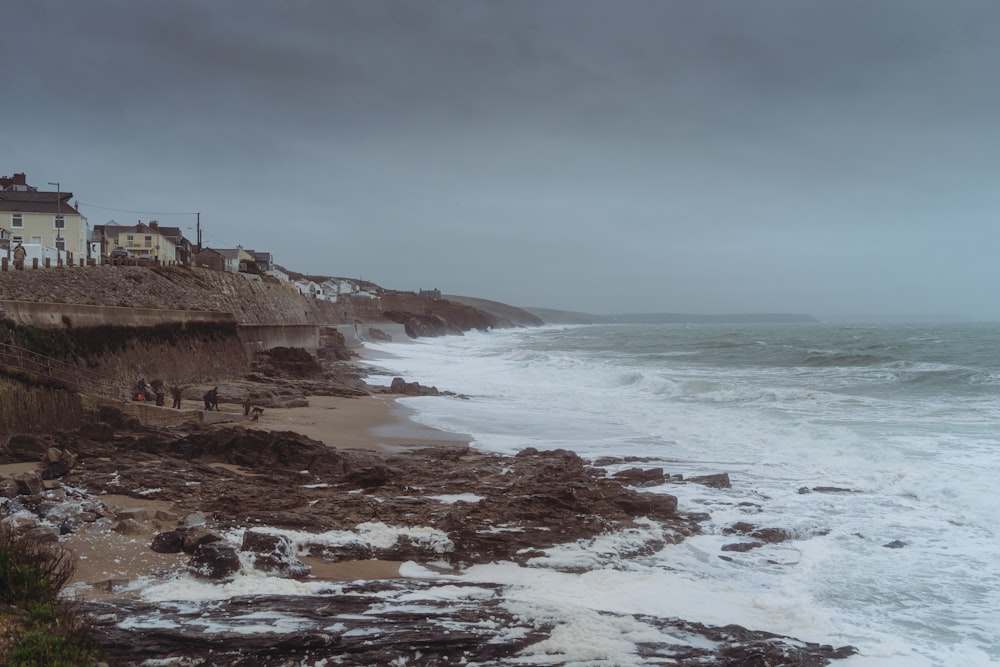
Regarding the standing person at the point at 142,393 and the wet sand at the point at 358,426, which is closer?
the wet sand at the point at 358,426

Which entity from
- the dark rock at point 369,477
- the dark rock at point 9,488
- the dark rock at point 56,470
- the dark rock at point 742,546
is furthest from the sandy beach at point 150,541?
the dark rock at point 742,546

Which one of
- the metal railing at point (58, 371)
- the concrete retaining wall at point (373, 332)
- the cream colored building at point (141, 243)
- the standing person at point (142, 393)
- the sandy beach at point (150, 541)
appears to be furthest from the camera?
the cream colored building at point (141, 243)

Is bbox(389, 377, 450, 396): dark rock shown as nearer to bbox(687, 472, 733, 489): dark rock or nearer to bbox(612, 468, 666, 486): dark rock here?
bbox(612, 468, 666, 486): dark rock

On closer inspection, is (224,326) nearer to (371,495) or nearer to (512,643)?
(371,495)

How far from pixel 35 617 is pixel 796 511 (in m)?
9.02

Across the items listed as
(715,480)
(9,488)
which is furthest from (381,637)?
(715,480)

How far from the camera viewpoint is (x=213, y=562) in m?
6.93

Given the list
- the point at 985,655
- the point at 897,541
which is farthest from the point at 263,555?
the point at 897,541

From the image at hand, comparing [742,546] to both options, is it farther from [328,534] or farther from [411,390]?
[411,390]

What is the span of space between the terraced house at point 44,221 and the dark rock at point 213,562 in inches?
1286

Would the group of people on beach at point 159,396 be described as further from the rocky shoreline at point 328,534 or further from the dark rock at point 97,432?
the dark rock at point 97,432

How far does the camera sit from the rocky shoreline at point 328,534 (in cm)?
563

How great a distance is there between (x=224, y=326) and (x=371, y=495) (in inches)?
701

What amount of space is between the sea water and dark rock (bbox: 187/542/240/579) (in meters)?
2.40
